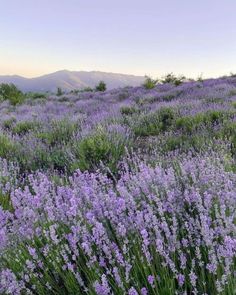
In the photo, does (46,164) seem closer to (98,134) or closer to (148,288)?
(98,134)

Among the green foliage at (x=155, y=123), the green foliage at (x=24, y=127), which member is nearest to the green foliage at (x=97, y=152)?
the green foliage at (x=155, y=123)

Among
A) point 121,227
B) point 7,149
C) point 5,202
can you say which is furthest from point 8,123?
point 121,227

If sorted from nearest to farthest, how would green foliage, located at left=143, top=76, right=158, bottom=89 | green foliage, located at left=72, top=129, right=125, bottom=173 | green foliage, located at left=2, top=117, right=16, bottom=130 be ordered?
green foliage, located at left=72, top=129, right=125, bottom=173 < green foliage, located at left=2, top=117, right=16, bottom=130 < green foliage, located at left=143, top=76, right=158, bottom=89

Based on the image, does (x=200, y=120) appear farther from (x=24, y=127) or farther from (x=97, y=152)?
(x=24, y=127)

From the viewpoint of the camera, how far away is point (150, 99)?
1134 centimetres

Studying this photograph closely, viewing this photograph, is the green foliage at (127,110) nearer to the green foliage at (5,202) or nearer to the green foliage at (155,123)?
the green foliage at (155,123)

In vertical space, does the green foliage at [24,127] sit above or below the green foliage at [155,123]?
below

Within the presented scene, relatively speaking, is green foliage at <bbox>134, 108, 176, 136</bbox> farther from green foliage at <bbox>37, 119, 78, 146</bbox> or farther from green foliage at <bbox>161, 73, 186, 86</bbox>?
green foliage at <bbox>161, 73, 186, 86</bbox>

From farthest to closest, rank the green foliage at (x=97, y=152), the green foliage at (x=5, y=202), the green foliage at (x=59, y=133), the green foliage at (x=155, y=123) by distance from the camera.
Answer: the green foliage at (x=155, y=123), the green foliage at (x=59, y=133), the green foliage at (x=97, y=152), the green foliage at (x=5, y=202)

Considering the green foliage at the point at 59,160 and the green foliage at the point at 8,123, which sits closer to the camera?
the green foliage at the point at 59,160

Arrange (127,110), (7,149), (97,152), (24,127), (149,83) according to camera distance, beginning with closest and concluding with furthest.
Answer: (97,152) → (7,149) → (24,127) → (127,110) → (149,83)

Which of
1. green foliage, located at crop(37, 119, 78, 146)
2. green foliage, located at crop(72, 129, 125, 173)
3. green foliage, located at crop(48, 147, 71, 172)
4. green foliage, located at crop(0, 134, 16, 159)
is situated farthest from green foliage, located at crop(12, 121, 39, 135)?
green foliage, located at crop(72, 129, 125, 173)

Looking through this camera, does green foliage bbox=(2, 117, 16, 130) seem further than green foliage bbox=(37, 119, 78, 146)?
Yes

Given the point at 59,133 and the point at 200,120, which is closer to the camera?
the point at 200,120
